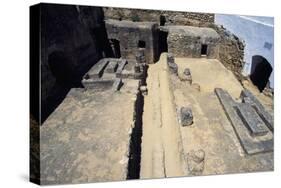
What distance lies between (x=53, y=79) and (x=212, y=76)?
5805 millimetres

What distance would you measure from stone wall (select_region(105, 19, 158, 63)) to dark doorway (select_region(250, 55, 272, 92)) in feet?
13.7

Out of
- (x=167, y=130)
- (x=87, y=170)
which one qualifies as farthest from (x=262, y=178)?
(x=87, y=170)

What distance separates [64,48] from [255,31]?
18.2 feet

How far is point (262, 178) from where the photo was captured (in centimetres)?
694

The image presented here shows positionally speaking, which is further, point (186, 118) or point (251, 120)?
point (186, 118)

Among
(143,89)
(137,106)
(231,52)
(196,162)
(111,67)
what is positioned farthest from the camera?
(231,52)

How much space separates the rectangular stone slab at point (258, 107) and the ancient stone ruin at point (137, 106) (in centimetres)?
3

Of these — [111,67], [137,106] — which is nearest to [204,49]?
[111,67]

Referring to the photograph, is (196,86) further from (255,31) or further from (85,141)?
(85,141)

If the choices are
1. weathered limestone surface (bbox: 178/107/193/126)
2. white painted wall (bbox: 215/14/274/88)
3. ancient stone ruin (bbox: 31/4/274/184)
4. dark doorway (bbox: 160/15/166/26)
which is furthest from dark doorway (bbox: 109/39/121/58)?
weathered limestone surface (bbox: 178/107/193/126)

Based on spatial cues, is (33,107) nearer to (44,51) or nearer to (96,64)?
(44,51)

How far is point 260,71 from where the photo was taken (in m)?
8.17

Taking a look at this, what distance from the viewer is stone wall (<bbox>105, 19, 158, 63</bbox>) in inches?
451

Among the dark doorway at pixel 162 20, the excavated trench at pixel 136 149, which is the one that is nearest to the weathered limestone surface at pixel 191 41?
the dark doorway at pixel 162 20
